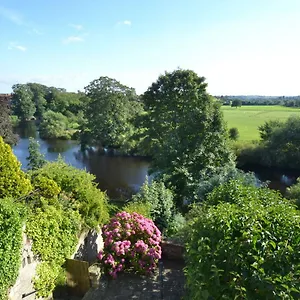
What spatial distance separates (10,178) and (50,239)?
5.79 feet

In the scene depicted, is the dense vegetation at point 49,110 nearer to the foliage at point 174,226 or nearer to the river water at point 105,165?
the river water at point 105,165

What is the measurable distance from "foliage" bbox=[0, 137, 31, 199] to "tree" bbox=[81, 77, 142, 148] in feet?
77.1

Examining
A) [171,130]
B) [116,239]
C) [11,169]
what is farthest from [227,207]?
[171,130]

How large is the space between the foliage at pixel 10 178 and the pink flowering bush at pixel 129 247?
2450 millimetres

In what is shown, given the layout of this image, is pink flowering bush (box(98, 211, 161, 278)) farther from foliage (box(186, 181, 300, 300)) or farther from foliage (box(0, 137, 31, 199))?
foliage (box(186, 181, 300, 300))

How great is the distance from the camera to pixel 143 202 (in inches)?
426

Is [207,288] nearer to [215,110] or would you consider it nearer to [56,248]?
[56,248]

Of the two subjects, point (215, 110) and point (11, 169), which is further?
point (215, 110)

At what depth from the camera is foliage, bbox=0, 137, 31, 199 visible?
6.66m

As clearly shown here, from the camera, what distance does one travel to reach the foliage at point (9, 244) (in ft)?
17.0

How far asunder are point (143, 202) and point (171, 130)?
7914 millimetres

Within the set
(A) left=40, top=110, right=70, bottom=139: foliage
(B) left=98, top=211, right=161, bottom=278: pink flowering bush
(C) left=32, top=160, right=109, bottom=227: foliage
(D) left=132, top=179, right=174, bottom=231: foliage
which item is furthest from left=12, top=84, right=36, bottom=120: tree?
(B) left=98, top=211, right=161, bottom=278: pink flowering bush

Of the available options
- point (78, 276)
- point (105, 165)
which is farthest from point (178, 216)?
point (105, 165)

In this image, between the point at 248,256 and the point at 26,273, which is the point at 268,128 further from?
the point at 248,256
